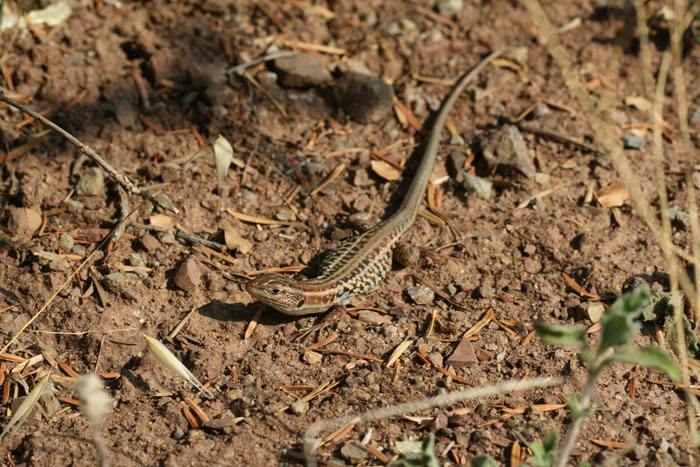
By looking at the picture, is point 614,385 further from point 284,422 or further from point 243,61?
point 243,61

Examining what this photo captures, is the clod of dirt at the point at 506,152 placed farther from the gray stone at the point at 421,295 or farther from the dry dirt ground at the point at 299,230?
the gray stone at the point at 421,295

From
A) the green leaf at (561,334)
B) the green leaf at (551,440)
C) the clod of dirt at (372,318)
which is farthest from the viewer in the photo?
the clod of dirt at (372,318)

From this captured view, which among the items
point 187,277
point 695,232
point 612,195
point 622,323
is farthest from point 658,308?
point 187,277

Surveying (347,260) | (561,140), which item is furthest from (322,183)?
(561,140)

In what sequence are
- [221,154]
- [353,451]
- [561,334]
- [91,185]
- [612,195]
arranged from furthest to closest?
A: [612,195] → [91,185] → [221,154] → [353,451] → [561,334]

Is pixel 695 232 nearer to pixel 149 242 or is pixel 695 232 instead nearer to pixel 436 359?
pixel 436 359

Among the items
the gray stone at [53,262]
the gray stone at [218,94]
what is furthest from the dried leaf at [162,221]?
the gray stone at [218,94]
